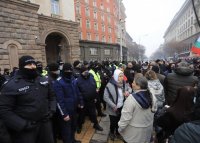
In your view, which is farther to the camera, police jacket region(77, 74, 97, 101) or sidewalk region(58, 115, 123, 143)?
police jacket region(77, 74, 97, 101)

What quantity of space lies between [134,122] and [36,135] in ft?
5.65

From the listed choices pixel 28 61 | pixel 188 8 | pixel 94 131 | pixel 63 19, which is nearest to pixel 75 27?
pixel 63 19

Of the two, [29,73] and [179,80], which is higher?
[29,73]

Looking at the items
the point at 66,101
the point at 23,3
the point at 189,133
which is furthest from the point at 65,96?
the point at 23,3

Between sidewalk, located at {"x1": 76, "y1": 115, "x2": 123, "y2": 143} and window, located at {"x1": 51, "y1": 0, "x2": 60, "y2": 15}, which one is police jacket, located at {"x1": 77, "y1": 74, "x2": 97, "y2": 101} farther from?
window, located at {"x1": 51, "y1": 0, "x2": 60, "y2": 15}

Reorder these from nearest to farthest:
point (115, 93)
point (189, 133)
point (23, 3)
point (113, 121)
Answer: point (189, 133) < point (115, 93) < point (113, 121) < point (23, 3)

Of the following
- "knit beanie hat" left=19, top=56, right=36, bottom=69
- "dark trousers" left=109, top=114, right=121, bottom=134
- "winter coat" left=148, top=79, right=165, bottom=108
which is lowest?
"dark trousers" left=109, top=114, right=121, bottom=134

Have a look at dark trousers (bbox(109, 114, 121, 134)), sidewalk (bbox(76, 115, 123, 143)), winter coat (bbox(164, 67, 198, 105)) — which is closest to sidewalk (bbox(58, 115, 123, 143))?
sidewalk (bbox(76, 115, 123, 143))

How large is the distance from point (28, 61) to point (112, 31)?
4947cm

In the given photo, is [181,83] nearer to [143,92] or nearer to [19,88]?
[143,92]

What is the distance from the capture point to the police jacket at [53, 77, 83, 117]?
12.9ft

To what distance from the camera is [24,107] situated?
2.90 metres

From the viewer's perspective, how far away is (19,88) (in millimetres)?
2838

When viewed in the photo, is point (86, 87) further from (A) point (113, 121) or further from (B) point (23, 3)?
(B) point (23, 3)
